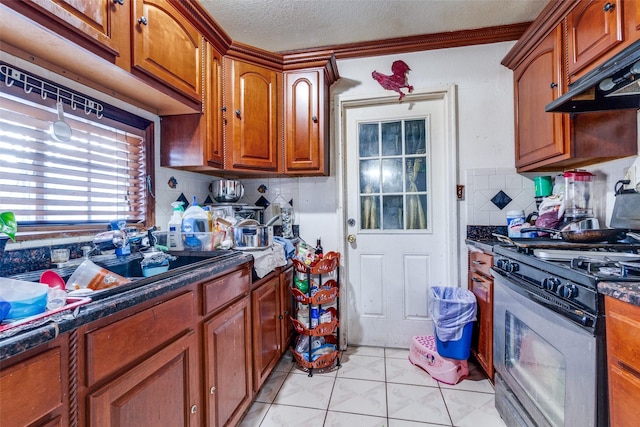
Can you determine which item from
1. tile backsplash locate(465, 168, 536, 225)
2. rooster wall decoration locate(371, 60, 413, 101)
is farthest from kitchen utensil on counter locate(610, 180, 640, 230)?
rooster wall decoration locate(371, 60, 413, 101)

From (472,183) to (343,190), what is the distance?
3.12ft

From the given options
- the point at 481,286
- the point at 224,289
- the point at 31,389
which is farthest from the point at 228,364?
the point at 481,286

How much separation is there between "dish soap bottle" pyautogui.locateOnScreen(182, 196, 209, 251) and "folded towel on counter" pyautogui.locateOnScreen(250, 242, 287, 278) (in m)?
0.28

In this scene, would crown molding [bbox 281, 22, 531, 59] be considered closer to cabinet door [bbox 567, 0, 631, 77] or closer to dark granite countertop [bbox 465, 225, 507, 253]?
cabinet door [bbox 567, 0, 631, 77]

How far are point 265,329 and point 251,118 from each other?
4.41 feet

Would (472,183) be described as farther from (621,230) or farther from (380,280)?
(380,280)

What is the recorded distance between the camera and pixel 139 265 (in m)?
1.34

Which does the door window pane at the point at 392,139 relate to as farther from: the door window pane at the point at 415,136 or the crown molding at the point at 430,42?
the crown molding at the point at 430,42

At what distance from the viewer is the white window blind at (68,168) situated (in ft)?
3.46

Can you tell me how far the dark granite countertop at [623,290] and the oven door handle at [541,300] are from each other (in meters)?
0.10

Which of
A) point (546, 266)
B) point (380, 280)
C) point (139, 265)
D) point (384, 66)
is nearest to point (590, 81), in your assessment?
point (546, 266)

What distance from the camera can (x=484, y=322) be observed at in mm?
A: 1767

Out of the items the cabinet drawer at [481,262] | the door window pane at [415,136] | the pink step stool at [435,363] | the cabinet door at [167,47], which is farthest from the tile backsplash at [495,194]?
the cabinet door at [167,47]

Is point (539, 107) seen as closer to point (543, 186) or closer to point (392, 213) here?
point (543, 186)
